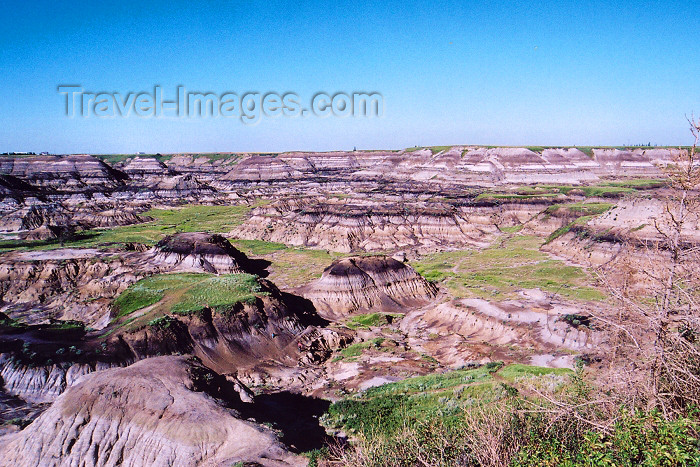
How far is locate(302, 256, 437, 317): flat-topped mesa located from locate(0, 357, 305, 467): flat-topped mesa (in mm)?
29736

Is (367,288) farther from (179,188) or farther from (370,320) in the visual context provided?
(179,188)

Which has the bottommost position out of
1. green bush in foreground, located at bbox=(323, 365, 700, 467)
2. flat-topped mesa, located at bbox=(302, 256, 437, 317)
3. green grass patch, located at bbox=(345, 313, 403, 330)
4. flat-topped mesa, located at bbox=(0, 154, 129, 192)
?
green grass patch, located at bbox=(345, 313, 403, 330)

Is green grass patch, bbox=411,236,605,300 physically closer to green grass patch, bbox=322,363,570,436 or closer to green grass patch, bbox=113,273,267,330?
green grass patch, bbox=322,363,570,436

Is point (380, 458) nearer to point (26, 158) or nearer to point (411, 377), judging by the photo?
point (411, 377)

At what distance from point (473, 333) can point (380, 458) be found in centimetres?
2865

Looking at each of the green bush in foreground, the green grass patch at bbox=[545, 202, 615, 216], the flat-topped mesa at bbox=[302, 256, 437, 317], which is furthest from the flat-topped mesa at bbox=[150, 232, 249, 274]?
the green grass patch at bbox=[545, 202, 615, 216]

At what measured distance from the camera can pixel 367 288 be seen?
50.0 meters

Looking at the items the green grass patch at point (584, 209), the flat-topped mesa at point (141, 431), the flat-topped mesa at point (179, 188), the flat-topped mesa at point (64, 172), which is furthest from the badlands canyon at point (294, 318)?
the flat-topped mesa at point (179, 188)

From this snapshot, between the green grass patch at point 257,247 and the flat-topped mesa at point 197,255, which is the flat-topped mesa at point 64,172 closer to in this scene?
the green grass patch at point 257,247

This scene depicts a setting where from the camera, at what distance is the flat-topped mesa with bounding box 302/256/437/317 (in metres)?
48.6

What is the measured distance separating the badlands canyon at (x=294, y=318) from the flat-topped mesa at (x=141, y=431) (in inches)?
3.0

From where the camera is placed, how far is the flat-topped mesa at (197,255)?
193 ft

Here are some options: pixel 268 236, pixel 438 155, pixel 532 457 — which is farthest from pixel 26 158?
pixel 532 457

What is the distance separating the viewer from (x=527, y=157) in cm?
15512
